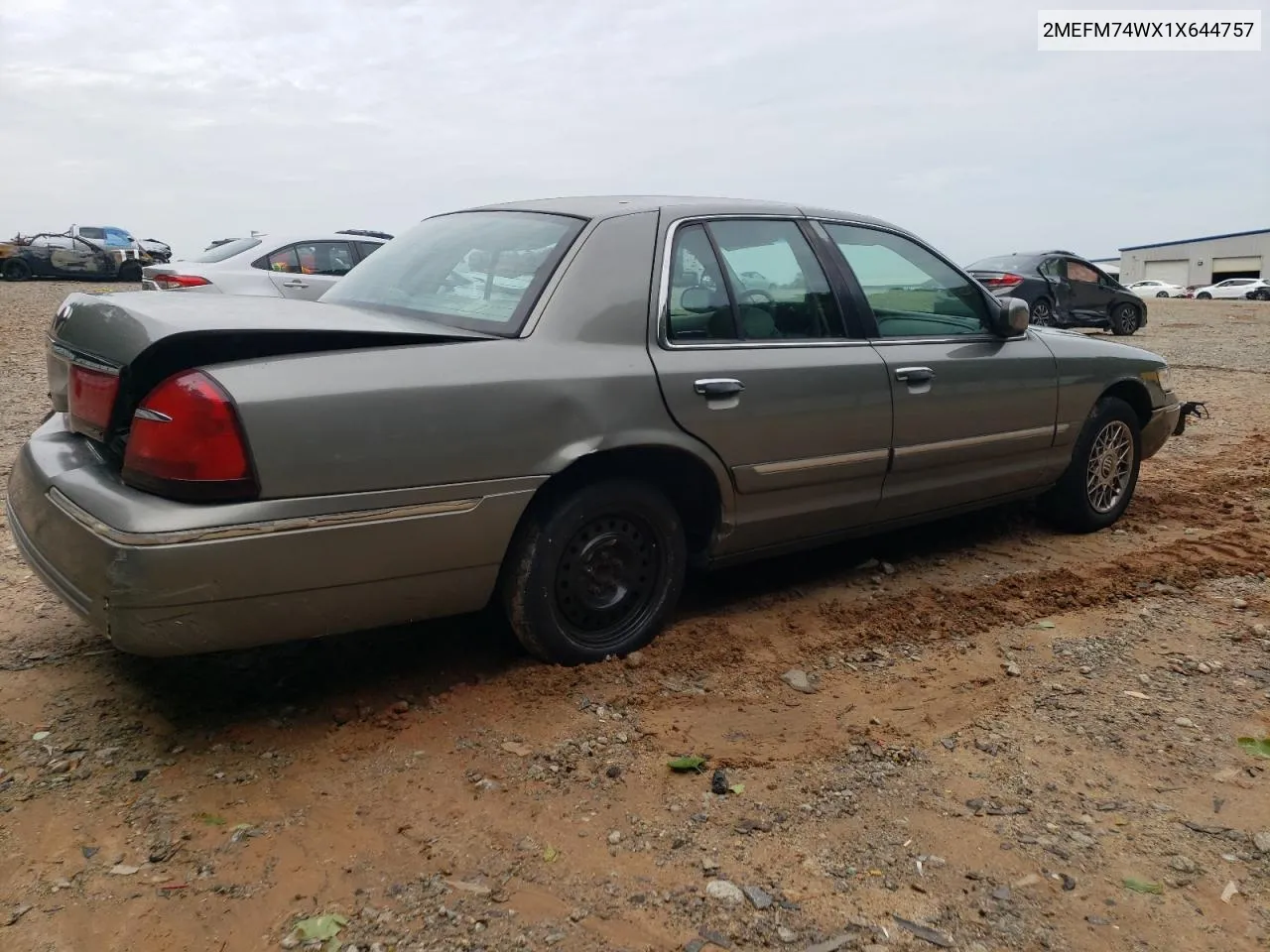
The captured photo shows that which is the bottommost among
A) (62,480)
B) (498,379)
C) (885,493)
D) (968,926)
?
(968,926)

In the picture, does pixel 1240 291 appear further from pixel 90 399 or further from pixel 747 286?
pixel 90 399

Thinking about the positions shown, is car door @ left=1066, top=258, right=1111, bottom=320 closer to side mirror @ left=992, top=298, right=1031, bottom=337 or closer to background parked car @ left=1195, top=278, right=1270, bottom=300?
side mirror @ left=992, top=298, right=1031, bottom=337

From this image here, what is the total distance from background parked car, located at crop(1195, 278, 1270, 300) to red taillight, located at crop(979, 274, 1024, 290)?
105ft

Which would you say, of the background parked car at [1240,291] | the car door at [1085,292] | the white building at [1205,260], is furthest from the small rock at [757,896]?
the white building at [1205,260]

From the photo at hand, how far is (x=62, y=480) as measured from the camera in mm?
2945

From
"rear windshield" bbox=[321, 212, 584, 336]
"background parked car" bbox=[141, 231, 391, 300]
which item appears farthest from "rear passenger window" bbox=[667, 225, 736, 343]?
"background parked car" bbox=[141, 231, 391, 300]

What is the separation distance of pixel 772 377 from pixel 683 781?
152 centimetres

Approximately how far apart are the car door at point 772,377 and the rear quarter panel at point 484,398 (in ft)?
0.38

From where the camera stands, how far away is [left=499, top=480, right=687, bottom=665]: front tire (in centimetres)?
330

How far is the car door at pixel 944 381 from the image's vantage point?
13.9 ft

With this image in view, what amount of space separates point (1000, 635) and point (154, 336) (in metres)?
3.03

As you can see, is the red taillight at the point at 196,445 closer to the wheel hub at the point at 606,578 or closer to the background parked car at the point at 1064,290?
the wheel hub at the point at 606,578

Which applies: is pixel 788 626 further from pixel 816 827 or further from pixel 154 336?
pixel 154 336

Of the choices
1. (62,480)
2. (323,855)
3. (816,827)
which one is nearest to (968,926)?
(816,827)
